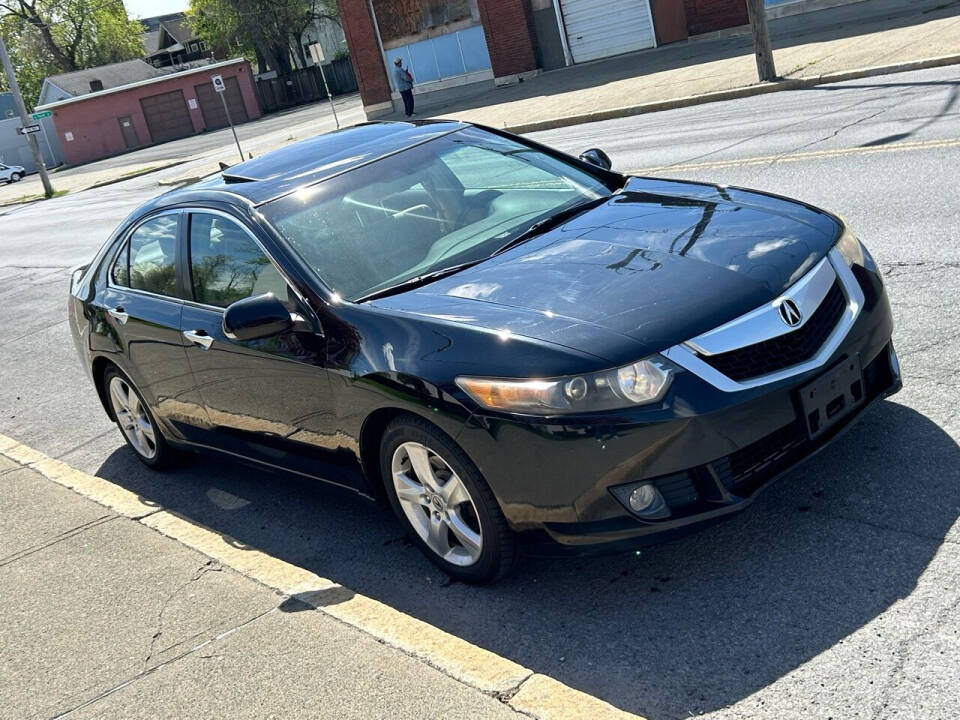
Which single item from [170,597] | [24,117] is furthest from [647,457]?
[24,117]

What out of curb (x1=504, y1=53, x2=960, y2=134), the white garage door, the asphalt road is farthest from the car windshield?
the white garage door

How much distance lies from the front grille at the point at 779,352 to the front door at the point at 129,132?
67.9 metres

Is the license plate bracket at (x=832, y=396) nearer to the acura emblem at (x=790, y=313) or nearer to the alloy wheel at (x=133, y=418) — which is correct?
the acura emblem at (x=790, y=313)

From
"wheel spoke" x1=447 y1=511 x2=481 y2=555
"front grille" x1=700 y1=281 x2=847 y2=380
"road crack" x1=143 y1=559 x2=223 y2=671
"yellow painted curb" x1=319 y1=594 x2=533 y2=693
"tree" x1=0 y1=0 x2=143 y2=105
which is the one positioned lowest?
"yellow painted curb" x1=319 y1=594 x2=533 y2=693

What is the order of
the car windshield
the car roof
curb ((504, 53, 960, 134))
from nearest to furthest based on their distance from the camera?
the car windshield → the car roof → curb ((504, 53, 960, 134))

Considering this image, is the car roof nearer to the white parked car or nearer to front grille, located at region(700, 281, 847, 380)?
front grille, located at region(700, 281, 847, 380)

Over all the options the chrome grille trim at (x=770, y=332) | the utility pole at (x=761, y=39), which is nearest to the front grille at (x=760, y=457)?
the chrome grille trim at (x=770, y=332)

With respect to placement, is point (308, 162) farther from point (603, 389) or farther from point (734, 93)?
point (734, 93)

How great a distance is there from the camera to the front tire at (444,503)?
4.02 m

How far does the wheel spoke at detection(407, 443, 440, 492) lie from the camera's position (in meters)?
4.23

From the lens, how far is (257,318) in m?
4.57

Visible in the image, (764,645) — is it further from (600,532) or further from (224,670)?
(224,670)

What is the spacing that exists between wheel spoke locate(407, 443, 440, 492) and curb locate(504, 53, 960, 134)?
14789 millimetres

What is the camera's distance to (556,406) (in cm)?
370
